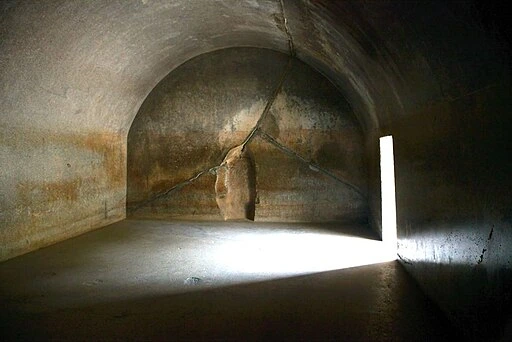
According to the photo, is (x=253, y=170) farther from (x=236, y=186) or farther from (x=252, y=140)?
(x=252, y=140)

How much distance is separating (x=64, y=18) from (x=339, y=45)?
318cm

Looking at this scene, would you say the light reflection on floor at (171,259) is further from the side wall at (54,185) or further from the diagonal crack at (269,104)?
the diagonal crack at (269,104)

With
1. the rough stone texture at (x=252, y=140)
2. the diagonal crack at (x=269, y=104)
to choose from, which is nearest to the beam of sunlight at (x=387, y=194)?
the rough stone texture at (x=252, y=140)

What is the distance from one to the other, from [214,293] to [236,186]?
15.2 ft

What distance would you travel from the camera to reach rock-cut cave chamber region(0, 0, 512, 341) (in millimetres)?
2566

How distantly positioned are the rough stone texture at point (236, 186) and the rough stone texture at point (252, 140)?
7.5 inches

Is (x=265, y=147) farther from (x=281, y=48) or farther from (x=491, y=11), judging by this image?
(x=491, y=11)

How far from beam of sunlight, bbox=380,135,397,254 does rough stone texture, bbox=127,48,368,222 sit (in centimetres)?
146

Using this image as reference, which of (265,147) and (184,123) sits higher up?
(184,123)

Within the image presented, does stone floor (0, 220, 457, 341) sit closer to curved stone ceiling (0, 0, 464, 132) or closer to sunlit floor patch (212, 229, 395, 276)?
sunlit floor patch (212, 229, 395, 276)

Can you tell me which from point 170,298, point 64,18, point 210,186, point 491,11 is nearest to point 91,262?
point 170,298

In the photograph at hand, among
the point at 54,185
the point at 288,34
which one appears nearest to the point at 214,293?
the point at 54,185

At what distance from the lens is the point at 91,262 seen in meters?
4.75

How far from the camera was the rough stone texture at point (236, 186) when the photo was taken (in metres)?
8.05
